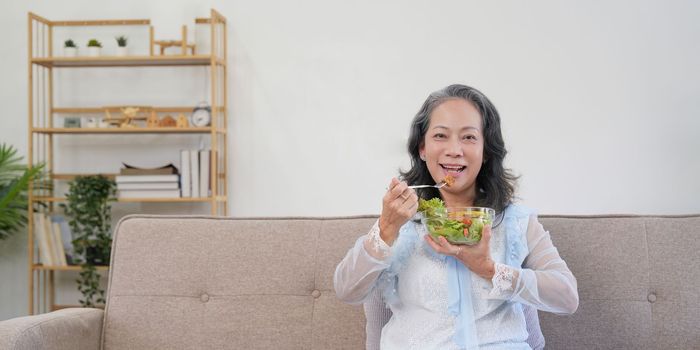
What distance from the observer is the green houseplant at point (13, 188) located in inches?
173

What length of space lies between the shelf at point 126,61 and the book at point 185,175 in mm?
505

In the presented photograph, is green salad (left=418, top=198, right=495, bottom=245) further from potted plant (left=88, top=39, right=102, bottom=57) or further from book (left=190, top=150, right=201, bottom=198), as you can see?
potted plant (left=88, top=39, right=102, bottom=57)

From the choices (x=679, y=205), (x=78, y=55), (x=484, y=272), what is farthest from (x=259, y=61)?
(x=484, y=272)

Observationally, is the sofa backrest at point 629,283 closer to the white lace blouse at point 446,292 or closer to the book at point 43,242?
the white lace blouse at point 446,292

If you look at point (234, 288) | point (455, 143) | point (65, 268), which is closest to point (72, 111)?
point (65, 268)

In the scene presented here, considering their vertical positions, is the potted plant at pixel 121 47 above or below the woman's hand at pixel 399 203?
above

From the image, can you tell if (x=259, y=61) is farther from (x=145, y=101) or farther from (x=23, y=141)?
(x=23, y=141)

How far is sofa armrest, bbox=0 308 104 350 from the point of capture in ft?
6.16

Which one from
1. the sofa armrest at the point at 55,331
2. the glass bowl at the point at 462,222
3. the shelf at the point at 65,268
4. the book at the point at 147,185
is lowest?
the shelf at the point at 65,268

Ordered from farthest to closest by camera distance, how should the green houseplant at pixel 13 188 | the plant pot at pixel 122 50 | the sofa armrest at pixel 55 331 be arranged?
1. the plant pot at pixel 122 50
2. the green houseplant at pixel 13 188
3. the sofa armrest at pixel 55 331

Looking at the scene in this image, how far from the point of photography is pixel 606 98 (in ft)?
15.0

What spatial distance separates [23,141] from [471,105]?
358 cm

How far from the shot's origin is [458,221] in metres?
1.72

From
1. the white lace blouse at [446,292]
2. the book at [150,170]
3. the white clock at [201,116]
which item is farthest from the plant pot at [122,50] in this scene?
Result: the white lace blouse at [446,292]
